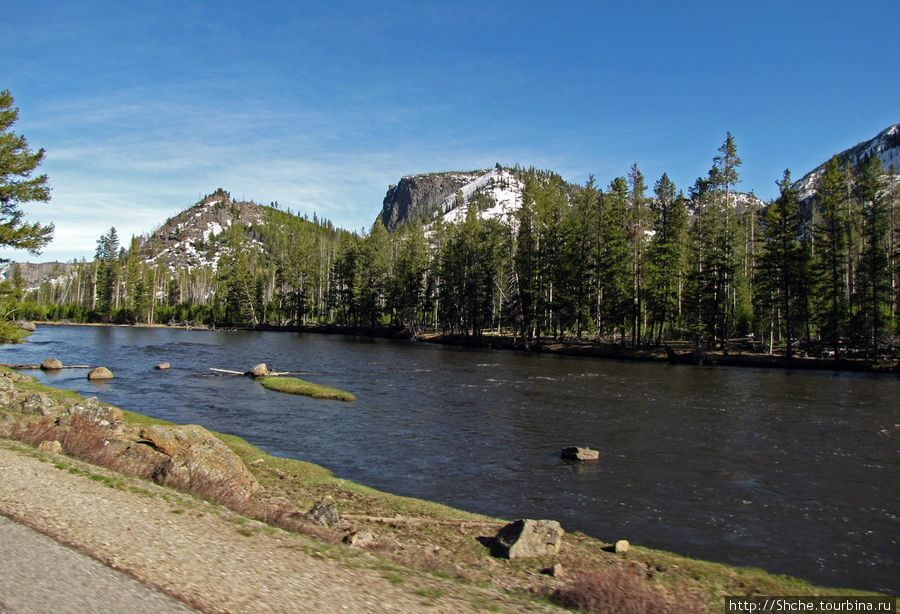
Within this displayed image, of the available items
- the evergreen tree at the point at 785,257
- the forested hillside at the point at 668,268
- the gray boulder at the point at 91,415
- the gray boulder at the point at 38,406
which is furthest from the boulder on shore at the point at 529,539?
the evergreen tree at the point at 785,257

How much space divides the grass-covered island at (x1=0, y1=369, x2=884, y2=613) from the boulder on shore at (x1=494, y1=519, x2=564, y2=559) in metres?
0.22

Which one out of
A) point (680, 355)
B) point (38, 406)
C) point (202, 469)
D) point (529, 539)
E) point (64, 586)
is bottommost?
point (529, 539)

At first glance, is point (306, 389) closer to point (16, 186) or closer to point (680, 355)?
point (16, 186)

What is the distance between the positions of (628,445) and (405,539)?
1234 centimetres

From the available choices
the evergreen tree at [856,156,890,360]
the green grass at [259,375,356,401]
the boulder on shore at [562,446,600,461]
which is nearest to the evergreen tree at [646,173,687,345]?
the evergreen tree at [856,156,890,360]

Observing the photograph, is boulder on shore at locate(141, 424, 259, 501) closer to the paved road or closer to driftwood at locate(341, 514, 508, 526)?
driftwood at locate(341, 514, 508, 526)

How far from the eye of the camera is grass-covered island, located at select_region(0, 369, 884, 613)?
8307 mm

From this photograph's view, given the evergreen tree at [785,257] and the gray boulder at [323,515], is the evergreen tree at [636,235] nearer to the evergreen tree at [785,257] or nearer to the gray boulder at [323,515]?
the evergreen tree at [785,257]

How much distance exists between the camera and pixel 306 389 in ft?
106

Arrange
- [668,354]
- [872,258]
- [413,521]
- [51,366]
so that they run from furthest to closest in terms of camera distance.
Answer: [668,354] < [872,258] < [51,366] < [413,521]

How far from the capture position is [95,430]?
15.4m

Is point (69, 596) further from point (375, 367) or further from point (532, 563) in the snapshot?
point (375, 367)

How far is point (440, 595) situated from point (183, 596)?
3384 mm

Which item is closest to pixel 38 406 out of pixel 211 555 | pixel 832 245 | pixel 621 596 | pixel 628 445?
pixel 211 555
